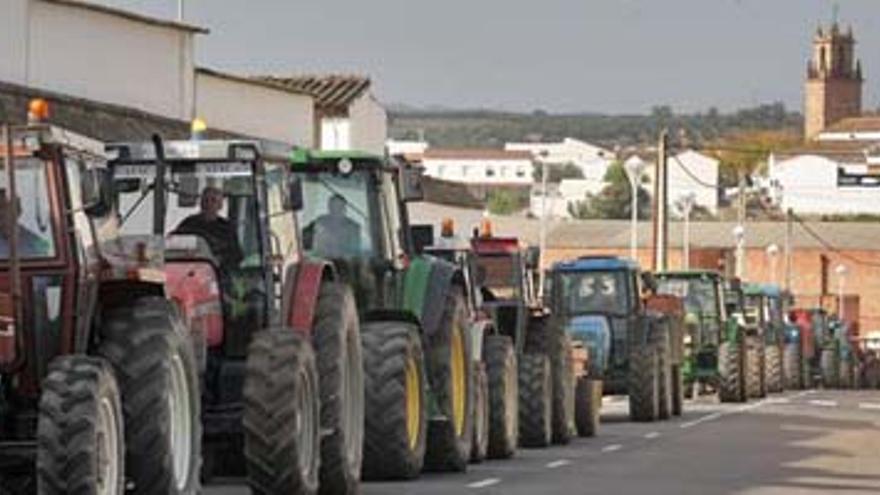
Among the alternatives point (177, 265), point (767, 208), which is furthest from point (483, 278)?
point (767, 208)

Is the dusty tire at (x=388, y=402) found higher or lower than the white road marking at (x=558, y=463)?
higher

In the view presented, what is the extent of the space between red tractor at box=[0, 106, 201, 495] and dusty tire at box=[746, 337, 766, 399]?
3401cm

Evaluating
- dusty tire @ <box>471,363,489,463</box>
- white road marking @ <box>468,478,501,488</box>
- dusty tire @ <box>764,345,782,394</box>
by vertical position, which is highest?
dusty tire @ <box>471,363,489,463</box>

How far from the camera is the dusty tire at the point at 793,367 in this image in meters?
61.5

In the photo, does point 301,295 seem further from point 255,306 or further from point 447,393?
point 447,393

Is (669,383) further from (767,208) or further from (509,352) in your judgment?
(767,208)

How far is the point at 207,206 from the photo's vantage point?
16859mm

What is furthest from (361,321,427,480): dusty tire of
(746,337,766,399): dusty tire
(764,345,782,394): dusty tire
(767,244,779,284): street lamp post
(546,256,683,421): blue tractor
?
(767,244,779,284): street lamp post

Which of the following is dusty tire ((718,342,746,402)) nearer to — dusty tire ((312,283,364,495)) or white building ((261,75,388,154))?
white building ((261,75,388,154))

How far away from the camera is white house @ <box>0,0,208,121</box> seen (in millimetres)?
29438

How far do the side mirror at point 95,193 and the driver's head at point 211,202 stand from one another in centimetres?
286

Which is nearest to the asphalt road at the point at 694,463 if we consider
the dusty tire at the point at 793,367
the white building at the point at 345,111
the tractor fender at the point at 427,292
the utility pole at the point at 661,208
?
the tractor fender at the point at 427,292

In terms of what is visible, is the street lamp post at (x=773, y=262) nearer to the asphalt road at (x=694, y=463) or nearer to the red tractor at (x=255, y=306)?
the asphalt road at (x=694, y=463)

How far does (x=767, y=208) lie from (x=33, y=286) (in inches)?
4914
